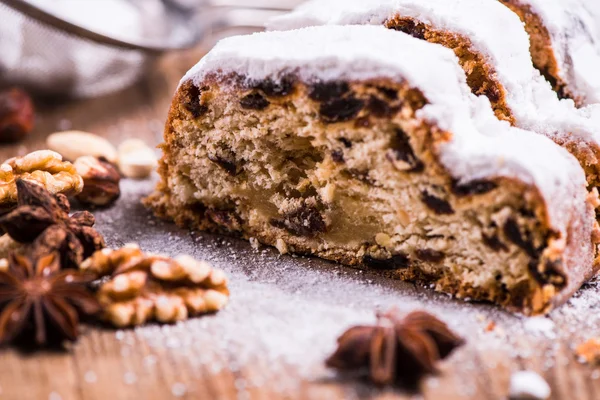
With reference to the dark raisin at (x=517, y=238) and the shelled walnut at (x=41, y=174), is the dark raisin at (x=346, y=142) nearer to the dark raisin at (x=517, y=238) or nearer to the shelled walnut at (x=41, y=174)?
the dark raisin at (x=517, y=238)

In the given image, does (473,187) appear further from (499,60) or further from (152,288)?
(152,288)

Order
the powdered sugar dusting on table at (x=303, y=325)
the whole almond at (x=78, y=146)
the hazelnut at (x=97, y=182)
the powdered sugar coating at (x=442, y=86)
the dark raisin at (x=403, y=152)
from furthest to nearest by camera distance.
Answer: the whole almond at (x=78, y=146), the hazelnut at (x=97, y=182), the dark raisin at (x=403, y=152), the powdered sugar coating at (x=442, y=86), the powdered sugar dusting on table at (x=303, y=325)

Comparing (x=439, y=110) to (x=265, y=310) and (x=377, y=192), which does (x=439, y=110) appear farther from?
(x=265, y=310)

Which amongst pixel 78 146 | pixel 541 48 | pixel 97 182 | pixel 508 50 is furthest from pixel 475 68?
pixel 78 146

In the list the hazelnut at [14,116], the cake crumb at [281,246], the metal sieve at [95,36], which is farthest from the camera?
the metal sieve at [95,36]

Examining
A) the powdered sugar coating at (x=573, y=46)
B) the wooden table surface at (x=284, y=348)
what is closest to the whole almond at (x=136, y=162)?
the wooden table surface at (x=284, y=348)

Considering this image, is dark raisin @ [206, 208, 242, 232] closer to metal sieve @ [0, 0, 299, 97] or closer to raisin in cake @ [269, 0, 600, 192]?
raisin in cake @ [269, 0, 600, 192]

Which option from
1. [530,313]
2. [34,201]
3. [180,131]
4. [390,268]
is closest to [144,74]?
[180,131]
